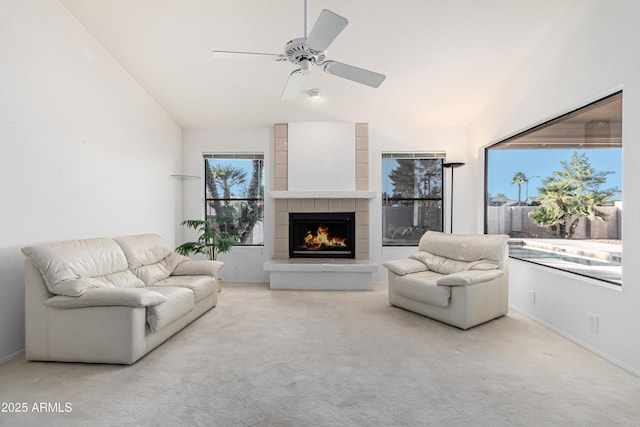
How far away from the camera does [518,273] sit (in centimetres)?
383

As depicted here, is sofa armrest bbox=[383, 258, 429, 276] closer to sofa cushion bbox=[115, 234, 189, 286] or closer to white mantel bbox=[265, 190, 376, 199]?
white mantel bbox=[265, 190, 376, 199]

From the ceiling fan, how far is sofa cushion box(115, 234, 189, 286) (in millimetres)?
2199

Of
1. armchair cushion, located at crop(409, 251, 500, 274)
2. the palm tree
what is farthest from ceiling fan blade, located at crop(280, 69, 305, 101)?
the palm tree

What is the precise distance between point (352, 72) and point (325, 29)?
2.10 ft

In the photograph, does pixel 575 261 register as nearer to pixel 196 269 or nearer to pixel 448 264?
pixel 448 264

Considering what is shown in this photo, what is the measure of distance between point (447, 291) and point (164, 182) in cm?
421

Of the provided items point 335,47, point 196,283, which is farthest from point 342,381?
point 335,47

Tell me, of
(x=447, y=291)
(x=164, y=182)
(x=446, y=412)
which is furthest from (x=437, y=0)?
(x=164, y=182)

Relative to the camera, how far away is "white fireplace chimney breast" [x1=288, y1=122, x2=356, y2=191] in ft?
17.3

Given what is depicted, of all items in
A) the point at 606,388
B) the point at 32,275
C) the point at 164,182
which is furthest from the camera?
the point at 164,182

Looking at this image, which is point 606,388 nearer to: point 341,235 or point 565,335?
point 565,335

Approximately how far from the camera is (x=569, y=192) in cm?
322

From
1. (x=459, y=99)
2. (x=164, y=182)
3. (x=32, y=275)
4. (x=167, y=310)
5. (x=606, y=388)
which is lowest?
(x=606, y=388)

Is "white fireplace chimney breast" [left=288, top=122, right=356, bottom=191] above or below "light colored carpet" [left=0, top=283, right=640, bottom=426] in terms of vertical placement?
above
